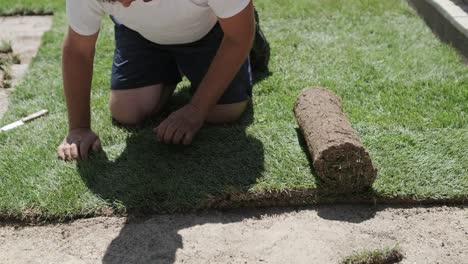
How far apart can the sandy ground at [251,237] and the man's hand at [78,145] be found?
1.45 feet

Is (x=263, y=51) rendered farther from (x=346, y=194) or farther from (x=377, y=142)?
(x=346, y=194)

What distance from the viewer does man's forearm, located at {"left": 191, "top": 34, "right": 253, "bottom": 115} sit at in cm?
279

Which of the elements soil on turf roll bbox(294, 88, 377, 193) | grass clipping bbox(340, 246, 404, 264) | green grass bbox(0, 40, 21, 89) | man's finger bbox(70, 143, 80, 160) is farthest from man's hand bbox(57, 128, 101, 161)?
grass clipping bbox(340, 246, 404, 264)

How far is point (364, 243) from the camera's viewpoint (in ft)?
7.87

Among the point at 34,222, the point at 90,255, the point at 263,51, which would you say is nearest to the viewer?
the point at 90,255

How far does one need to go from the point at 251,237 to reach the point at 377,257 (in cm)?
50

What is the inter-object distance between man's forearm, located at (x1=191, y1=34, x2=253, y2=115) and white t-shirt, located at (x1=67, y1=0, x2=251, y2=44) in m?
0.18

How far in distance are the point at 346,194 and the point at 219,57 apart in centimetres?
85

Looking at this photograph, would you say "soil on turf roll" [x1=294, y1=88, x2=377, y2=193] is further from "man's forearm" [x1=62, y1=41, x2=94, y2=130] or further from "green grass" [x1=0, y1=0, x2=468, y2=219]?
"man's forearm" [x1=62, y1=41, x2=94, y2=130]

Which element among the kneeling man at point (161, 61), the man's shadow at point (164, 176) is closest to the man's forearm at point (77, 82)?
the kneeling man at point (161, 61)

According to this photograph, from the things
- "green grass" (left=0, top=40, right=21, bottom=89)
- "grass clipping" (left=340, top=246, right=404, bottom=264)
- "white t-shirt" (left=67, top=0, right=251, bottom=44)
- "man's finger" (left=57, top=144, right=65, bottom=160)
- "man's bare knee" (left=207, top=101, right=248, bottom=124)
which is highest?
"white t-shirt" (left=67, top=0, right=251, bottom=44)

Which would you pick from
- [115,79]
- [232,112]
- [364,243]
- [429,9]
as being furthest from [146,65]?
[429,9]

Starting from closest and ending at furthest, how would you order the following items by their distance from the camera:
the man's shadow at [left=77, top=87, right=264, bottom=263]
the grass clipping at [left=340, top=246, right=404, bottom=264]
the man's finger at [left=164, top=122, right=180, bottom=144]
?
1. the grass clipping at [left=340, top=246, right=404, bottom=264]
2. the man's shadow at [left=77, top=87, right=264, bottom=263]
3. the man's finger at [left=164, top=122, right=180, bottom=144]

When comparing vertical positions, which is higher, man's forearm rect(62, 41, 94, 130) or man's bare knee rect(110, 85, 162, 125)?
man's forearm rect(62, 41, 94, 130)
